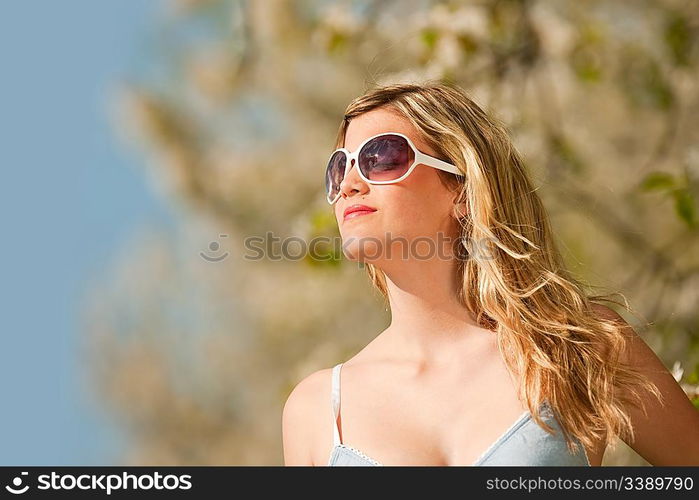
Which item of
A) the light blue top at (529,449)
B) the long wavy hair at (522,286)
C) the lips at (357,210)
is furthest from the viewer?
the lips at (357,210)

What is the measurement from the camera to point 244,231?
7.68m

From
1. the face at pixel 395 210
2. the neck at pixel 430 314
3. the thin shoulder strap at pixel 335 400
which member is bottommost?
the thin shoulder strap at pixel 335 400

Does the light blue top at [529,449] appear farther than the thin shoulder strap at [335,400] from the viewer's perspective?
No

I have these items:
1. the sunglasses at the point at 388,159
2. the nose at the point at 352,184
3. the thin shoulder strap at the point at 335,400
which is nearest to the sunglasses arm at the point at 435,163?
the sunglasses at the point at 388,159

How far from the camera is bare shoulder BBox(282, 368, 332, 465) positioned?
6.47 ft

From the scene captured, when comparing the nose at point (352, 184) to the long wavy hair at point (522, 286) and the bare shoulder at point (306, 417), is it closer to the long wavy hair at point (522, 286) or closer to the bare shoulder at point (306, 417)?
the long wavy hair at point (522, 286)

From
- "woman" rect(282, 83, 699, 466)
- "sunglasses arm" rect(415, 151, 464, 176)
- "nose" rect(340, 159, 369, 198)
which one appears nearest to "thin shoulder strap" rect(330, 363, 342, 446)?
"woman" rect(282, 83, 699, 466)

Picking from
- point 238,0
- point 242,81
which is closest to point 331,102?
point 242,81

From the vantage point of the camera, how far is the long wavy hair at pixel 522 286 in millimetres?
1841

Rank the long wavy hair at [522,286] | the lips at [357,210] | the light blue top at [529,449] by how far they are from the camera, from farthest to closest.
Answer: the lips at [357,210] < the long wavy hair at [522,286] < the light blue top at [529,449]

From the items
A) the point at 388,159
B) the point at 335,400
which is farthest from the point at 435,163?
the point at 335,400

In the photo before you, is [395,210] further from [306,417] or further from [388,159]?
[306,417]

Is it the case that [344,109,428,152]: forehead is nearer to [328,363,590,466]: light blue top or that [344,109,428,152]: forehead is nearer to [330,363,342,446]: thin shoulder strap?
[330,363,342,446]: thin shoulder strap
